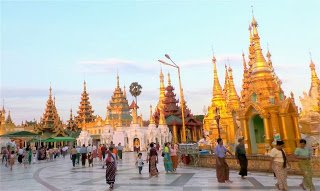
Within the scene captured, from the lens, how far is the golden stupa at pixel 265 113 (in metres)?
19.0

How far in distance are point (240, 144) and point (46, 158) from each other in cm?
2838

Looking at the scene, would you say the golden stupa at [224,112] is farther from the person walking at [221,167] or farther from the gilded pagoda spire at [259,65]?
the person walking at [221,167]

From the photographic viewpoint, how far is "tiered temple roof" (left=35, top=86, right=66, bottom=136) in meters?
70.4

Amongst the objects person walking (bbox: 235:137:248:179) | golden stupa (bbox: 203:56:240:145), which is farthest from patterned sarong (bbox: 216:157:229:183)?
golden stupa (bbox: 203:56:240:145)

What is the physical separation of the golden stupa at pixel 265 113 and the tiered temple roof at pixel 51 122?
57584 millimetres

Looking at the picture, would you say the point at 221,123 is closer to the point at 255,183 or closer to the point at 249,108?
the point at 249,108

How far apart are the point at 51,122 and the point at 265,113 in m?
63.3

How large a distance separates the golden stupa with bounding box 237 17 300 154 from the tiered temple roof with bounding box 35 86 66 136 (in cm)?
5758

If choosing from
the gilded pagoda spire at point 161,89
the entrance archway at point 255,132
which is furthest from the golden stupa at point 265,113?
the gilded pagoda spire at point 161,89

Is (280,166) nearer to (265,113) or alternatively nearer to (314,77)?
(265,113)

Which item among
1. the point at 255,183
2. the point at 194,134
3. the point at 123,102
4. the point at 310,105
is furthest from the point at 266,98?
the point at 123,102

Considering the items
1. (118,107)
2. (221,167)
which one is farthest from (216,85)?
(118,107)

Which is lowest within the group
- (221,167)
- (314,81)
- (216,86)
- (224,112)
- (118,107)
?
(221,167)

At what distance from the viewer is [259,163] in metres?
13.6
